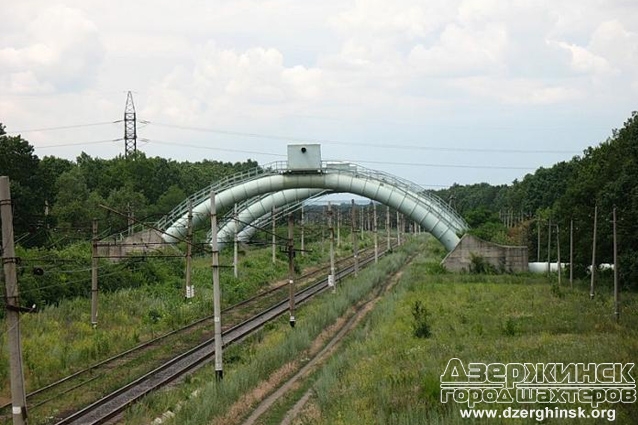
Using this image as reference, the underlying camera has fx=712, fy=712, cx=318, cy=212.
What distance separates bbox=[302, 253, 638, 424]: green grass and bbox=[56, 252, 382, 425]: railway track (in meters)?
5.81

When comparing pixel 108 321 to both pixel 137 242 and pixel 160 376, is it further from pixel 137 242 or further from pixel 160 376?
pixel 137 242

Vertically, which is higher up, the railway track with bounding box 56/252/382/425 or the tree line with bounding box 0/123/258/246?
the tree line with bounding box 0/123/258/246

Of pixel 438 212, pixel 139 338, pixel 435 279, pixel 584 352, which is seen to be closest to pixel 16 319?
pixel 584 352

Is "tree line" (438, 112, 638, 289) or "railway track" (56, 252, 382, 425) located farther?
"tree line" (438, 112, 638, 289)

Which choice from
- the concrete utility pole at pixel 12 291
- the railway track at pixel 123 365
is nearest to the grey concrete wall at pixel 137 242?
the railway track at pixel 123 365

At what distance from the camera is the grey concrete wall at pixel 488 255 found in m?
53.7

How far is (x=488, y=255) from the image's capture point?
176 ft

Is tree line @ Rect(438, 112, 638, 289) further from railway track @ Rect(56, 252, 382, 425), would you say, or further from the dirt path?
railway track @ Rect(56, 252, 382, 425)

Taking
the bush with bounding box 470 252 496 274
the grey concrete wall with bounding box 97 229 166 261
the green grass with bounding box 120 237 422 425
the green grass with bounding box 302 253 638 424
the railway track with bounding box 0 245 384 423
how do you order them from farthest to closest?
the grey concrete wall with bounding box 97 229 166 261, the bush with bounding box 470 252 496 274, the railway track with bounding box 0 245 384 423, the green grass with bounding box 120 237 422 425, the green grass with bounding box 302 253 638 424

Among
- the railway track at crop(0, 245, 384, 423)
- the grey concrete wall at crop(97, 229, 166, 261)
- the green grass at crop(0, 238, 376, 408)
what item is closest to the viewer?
the railway track at crop(0, 245, 384, 423)

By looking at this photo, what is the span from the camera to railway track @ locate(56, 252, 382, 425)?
20.8m

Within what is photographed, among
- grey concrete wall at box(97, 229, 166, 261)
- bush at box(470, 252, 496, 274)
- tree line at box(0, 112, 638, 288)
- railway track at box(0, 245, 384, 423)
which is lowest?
railway track at box(0, 245, 384, 423)

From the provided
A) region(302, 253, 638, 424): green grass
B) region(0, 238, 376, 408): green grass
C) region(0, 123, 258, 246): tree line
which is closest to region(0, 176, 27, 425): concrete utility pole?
region(302, 253, 638, 424): green grass

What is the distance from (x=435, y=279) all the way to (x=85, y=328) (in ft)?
82.9
